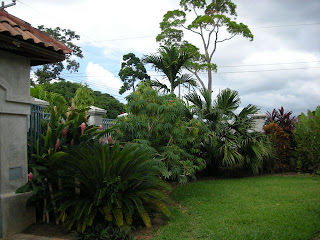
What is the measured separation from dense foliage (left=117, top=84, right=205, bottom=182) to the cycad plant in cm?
231

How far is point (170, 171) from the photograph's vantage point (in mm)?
7484

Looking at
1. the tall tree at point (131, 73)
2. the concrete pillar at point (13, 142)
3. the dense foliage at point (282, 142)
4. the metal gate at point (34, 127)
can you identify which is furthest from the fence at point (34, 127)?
the tall tree at point (131, 73)

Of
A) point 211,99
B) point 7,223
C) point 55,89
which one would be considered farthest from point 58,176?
point 55,89

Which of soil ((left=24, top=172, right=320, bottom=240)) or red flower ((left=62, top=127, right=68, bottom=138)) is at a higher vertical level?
red flower ((left=62, top=127, right=68, bottom=138))

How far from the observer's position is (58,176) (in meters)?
5.42

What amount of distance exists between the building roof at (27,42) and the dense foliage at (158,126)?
252cm

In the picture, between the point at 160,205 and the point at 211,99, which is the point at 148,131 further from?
the point at 211,99

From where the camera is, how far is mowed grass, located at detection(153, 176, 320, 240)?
489 cm

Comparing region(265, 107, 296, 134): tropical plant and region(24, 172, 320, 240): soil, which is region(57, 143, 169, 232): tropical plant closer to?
region(24, 172, 320, 240): soil

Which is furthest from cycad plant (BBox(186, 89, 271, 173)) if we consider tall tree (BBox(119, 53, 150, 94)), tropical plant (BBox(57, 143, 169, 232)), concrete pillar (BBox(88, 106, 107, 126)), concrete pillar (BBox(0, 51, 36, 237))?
tall tree (BBox(119, 53, 150, 94))

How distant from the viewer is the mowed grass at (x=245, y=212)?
489cm

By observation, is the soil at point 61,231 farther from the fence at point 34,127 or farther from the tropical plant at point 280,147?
the tropical plant at point 280,147

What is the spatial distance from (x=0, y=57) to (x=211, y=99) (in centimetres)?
739

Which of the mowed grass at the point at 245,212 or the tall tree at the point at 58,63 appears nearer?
the mowed grass at the point at 245,212
